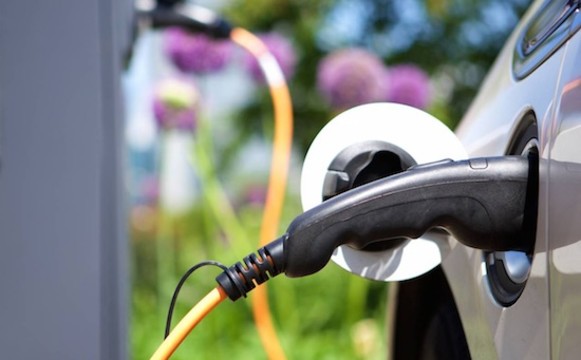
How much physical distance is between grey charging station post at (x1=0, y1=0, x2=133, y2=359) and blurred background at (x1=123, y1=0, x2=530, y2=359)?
1.47ft

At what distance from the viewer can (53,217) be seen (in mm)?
980

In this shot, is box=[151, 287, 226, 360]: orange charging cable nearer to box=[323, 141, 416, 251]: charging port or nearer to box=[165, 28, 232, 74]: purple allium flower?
box=[323, 141, 416, 251]: charging port

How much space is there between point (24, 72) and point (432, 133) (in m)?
0.45

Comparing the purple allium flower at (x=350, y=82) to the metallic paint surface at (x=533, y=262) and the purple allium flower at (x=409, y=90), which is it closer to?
the purple allium flower at (x=409, y=90)

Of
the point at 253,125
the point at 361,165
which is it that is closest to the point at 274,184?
the point at 361,165

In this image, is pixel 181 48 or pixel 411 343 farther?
pixel 181 48

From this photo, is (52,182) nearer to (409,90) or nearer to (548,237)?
(548,237)

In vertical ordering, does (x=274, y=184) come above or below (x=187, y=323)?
above

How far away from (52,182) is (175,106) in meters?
2.47

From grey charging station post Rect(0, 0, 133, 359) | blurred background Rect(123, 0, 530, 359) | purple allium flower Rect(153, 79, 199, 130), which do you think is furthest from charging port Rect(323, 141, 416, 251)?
purple allium flower Rect(153, 79, 199, 130)

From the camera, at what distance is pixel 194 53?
339 cm

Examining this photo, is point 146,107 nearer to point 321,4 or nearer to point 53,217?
point 321,4

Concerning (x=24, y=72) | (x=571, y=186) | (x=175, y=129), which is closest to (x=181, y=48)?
(x=175, y=129)

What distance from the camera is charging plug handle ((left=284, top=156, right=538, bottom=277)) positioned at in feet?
2.91
